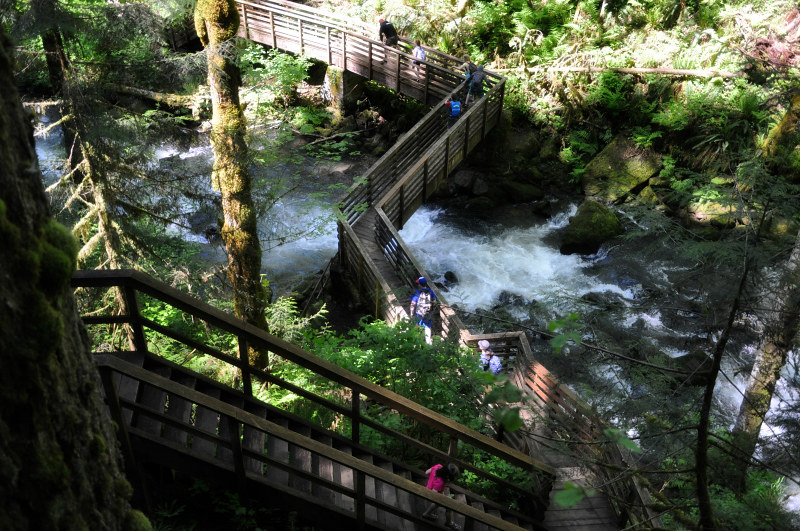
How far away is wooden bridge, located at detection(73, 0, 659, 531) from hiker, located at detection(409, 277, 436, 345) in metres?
0.34

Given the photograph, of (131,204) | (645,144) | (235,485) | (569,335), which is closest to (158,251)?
(131,204)

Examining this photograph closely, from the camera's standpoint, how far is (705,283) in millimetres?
4219

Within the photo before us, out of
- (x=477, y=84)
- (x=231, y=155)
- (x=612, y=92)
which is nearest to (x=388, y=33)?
(x=477, y=84)

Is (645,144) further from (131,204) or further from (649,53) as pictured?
(131,204)

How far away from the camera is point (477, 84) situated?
1598 centimetres

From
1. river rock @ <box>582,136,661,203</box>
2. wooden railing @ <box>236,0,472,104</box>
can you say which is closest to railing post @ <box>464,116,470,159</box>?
wooden railing @ <box>236,0,472,104</box>

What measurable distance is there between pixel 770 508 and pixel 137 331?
5455mm

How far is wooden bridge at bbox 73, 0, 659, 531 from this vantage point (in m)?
4.20

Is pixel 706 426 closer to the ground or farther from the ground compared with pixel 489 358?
farther from the ground

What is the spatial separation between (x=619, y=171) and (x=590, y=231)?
10.5 ft

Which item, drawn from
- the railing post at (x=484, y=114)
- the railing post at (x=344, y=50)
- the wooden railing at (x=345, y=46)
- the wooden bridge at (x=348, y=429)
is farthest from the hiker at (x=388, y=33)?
the wooden bridge at (x=348, y=429)

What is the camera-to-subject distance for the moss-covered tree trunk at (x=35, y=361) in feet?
6.25

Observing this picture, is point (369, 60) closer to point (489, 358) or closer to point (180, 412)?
point (489, 358)

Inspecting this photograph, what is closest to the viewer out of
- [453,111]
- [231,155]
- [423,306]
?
[231,155]
